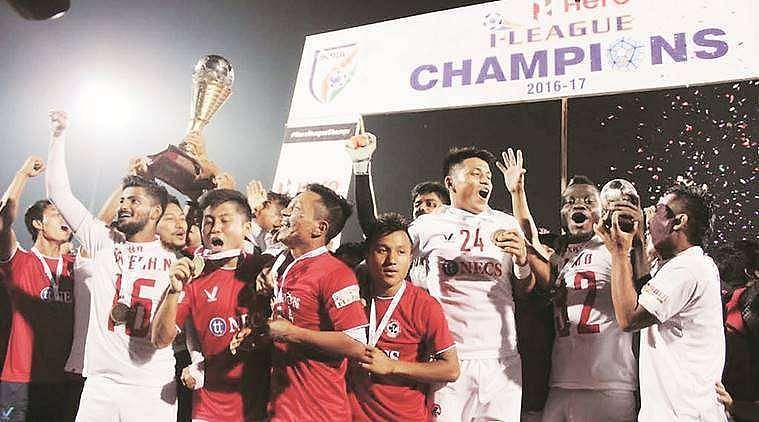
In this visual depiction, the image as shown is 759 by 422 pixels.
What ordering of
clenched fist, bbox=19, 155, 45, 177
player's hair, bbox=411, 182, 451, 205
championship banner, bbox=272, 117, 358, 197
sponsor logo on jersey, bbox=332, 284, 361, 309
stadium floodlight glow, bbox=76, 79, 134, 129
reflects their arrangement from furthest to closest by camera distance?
stadium floodlight glow, bbox=76, 79, 134, 129 → clenched fist, bbox=19, 155, 45, 177 → championship banner, bbox=272, 117, 358, 197 → player's hair, bbox=411, 182, 451, 205 → sponsor logo on jersey, bbox=332, 284, 361, 309

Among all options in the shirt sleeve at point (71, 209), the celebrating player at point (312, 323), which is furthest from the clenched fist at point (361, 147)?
the shirt sleeve at point (71, 209)

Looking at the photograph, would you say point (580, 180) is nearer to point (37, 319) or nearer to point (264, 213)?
point (264, 213)

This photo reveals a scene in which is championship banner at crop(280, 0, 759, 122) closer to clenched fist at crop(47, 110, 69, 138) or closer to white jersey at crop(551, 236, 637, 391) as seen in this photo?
white jersey at crop(551, 236, 637, 391)

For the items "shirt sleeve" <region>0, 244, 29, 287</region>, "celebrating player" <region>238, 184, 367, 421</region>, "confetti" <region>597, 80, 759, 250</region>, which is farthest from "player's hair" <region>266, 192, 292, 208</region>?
"confetti" <region>597, 80, 759, 250</region>

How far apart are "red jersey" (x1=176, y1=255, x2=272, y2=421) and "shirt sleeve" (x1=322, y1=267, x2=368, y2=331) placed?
390 mm

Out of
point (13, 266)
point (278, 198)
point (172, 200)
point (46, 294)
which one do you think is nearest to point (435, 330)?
point (278, 198)

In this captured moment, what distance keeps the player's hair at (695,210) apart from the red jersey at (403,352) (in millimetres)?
1002

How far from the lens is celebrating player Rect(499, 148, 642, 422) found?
2.50 m

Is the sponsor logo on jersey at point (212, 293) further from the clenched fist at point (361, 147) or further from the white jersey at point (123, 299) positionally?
the clenched fist at point (361, 147)

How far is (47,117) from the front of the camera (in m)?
3.94

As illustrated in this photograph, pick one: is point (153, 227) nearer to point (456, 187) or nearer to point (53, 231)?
point (53, 231)

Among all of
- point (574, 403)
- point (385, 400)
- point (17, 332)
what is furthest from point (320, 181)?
point (17, 332)

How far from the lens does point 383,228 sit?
262 centimetres

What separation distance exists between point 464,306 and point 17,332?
2.34m
